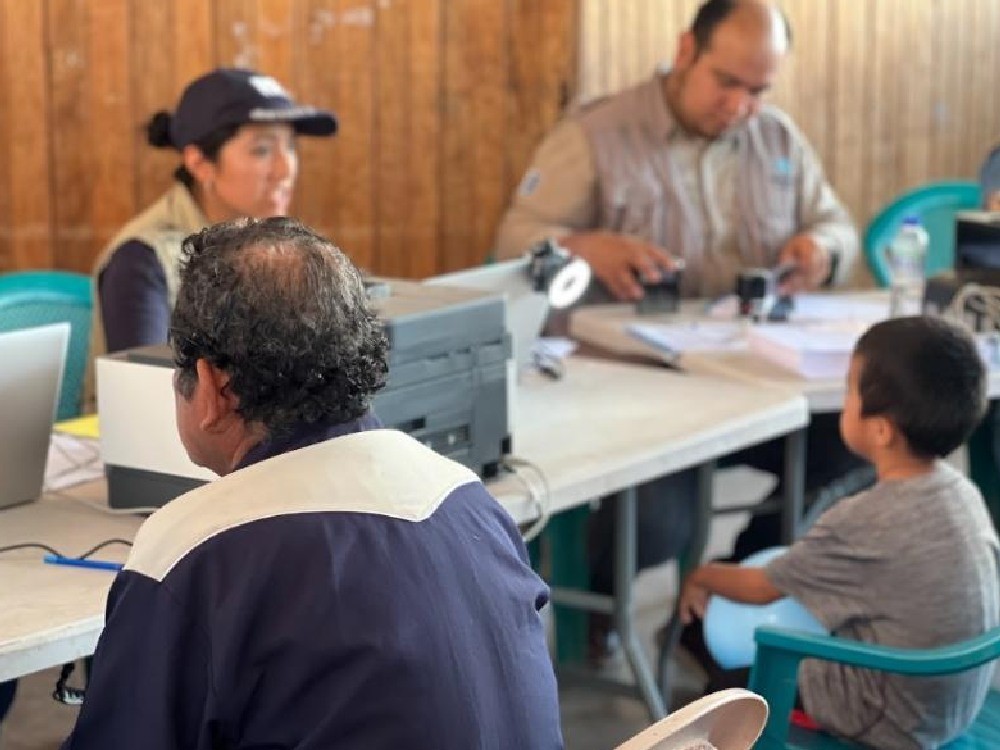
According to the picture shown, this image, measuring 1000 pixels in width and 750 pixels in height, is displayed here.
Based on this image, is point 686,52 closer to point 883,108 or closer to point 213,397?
point 883,108

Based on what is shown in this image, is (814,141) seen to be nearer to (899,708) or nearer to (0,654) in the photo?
(899,708)

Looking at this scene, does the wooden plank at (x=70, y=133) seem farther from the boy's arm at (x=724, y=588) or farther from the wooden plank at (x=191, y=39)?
the boy's arm at (x=724, y=588)

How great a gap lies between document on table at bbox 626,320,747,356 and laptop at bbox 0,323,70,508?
60.0 inches

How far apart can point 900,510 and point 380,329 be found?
1043 mm

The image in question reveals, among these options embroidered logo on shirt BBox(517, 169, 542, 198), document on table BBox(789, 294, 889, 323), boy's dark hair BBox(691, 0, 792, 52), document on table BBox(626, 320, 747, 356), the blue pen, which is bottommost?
document on table BBox(626, 320, 747, 356)

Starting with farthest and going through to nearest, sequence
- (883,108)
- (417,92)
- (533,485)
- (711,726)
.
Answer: (883,108) < (417,92) < (533,485) < (711,726)

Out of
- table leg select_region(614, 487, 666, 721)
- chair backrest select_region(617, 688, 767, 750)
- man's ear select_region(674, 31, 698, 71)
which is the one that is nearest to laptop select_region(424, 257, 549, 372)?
table leg select_region(614, 487, 666, 721)

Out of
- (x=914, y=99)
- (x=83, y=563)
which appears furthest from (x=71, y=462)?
(x=914, y=99)

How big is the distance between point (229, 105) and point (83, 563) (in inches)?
53.0

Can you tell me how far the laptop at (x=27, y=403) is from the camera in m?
2.15

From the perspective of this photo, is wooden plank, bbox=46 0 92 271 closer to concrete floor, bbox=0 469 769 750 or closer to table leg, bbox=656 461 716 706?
concrete floor, bbox=0 469 769 750

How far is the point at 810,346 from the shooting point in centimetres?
324

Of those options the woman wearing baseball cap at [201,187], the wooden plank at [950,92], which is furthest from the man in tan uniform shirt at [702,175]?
the wooden plank at [950,92]

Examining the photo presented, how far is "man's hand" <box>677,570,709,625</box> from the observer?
8.68ft
